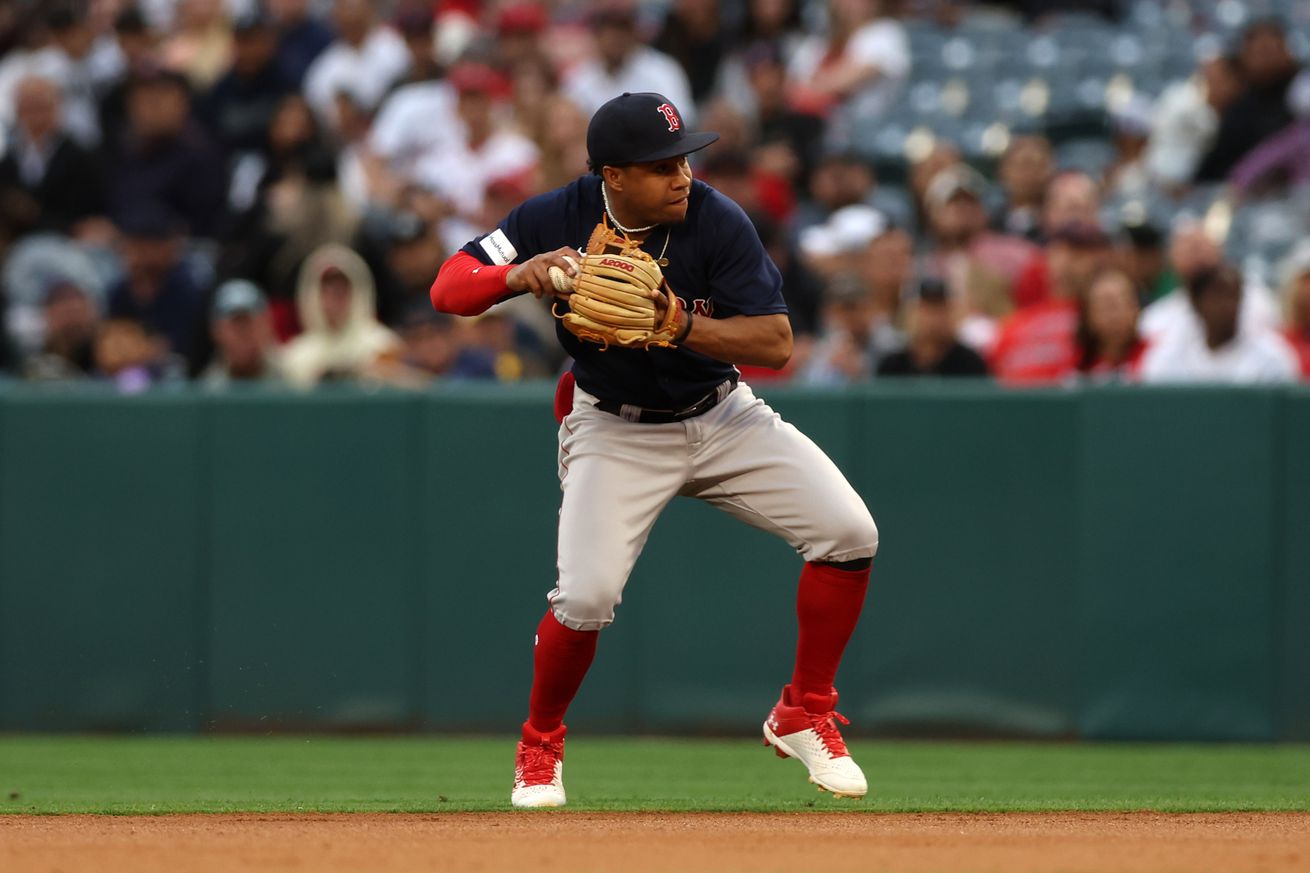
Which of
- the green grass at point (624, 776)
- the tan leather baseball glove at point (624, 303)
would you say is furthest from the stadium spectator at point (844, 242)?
the tan leather baseball glove at point (624, 303)

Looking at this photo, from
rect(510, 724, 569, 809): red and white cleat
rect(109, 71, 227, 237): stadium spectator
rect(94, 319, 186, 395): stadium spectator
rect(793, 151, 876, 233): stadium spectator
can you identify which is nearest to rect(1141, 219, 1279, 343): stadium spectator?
rect(793, 151, 876, 233): stadium spectator

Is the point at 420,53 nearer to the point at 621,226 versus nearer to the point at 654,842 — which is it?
the point at 621,226

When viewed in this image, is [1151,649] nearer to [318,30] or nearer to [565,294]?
[565,294]

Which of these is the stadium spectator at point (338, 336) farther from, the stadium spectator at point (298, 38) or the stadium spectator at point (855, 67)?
the stadium spectator at point (855, 67)

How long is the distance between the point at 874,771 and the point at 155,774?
256 cm

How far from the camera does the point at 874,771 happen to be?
6.68 meters

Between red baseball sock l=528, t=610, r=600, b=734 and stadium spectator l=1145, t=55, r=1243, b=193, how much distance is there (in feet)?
20.1

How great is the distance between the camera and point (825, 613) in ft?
17.1

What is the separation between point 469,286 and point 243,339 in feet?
12.8

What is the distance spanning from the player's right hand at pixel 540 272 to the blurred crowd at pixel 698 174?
3.48m

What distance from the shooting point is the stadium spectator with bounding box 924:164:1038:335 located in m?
8.85

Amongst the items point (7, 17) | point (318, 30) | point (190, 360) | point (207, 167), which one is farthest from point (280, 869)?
point (7, 17)

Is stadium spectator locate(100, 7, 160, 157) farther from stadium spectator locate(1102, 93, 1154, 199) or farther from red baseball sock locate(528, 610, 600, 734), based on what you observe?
red baseball sock locate(528, 610, 600, 734)

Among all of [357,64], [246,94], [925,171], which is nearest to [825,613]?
[925,171]
